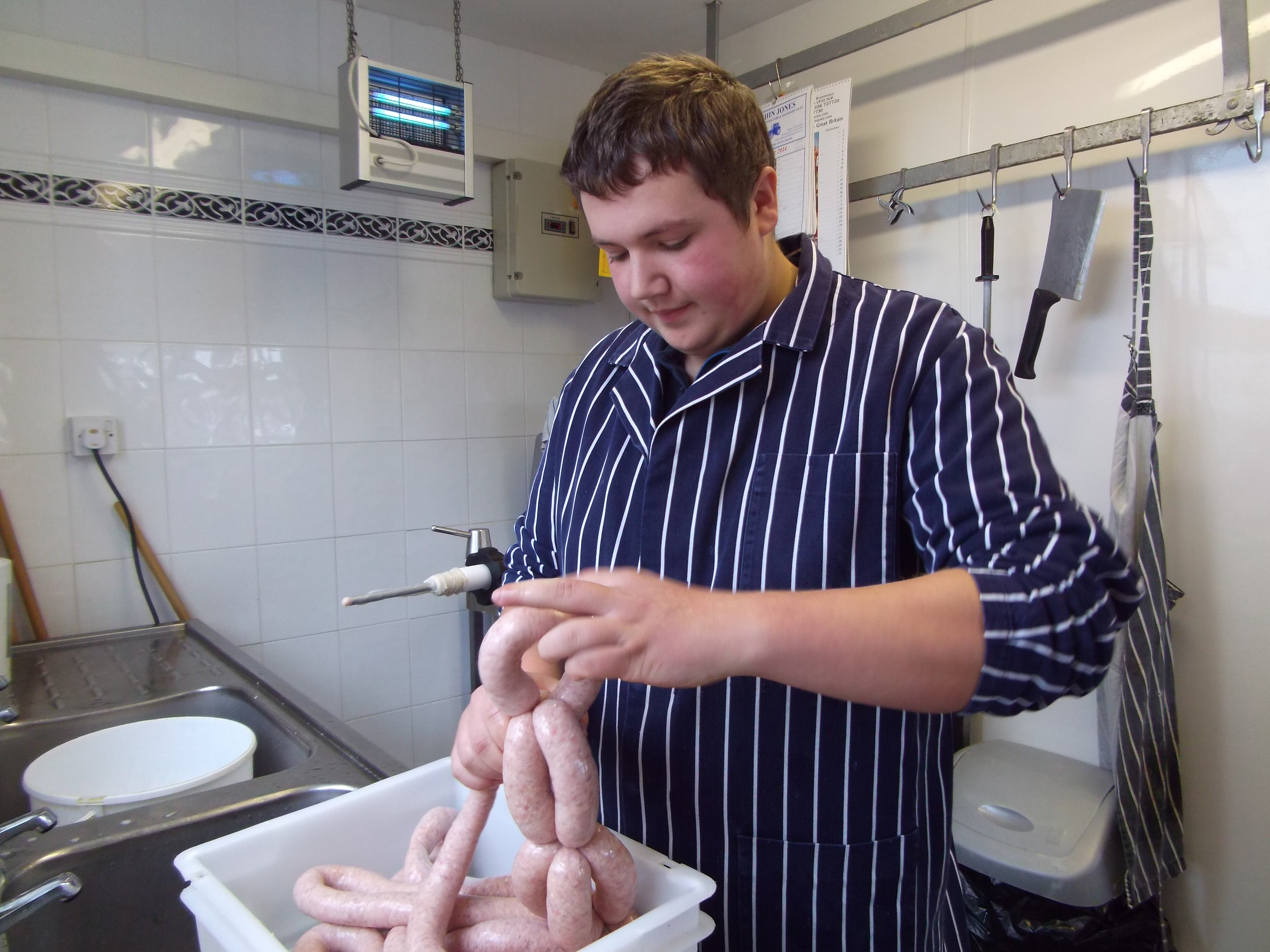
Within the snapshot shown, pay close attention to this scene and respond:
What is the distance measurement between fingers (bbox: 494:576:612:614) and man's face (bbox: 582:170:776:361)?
0.41 meters

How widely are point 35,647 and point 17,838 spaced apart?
39.5 inches

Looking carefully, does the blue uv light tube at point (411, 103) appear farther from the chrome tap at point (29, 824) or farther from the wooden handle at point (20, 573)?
the chrome tap at point (29, 824)

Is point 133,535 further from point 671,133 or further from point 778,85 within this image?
point 778,85

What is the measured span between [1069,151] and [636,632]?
1.62 metres

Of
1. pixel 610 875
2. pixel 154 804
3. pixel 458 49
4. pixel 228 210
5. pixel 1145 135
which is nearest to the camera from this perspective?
pixel 610 875

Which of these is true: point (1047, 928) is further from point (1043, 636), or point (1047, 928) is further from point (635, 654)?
point (635, 654)

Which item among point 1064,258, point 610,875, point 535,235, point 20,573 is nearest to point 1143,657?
point 1064,258

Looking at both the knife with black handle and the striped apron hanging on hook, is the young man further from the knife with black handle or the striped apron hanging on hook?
the knife with black handle

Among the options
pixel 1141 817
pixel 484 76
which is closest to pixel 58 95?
pixel 484 76

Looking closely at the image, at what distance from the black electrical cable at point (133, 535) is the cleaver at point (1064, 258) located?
6.69 feet

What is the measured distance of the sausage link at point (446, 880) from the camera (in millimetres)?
723

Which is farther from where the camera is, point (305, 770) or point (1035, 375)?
point (1035, 375)

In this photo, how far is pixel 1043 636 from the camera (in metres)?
0.67

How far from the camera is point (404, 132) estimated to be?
2.02 metres
